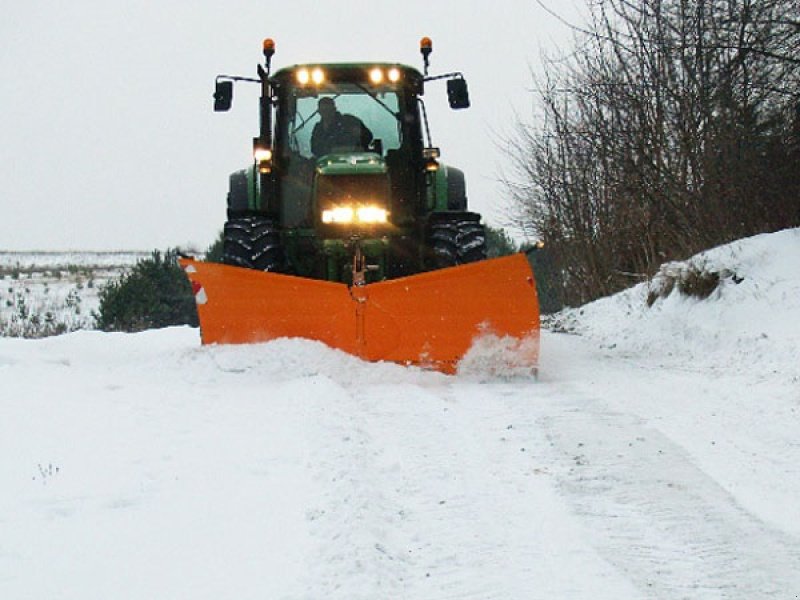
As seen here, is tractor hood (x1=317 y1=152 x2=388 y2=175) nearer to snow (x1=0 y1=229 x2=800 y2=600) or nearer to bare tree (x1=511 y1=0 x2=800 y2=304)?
snow (x1=0 y1=229 x2=800 y2=600)

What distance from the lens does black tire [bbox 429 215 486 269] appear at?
8.05m

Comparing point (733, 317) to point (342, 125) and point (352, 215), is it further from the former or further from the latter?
point (342, 125)

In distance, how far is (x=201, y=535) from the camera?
3.08 metres

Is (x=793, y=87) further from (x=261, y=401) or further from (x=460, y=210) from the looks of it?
(x=261, y=401)

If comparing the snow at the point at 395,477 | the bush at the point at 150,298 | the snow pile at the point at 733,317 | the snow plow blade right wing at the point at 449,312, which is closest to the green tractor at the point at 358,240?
the snow plow blade right wing at the point at 449,312

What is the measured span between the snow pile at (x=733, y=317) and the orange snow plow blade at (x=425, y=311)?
1.50 meters

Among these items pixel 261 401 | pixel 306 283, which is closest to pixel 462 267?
pixel 306 283

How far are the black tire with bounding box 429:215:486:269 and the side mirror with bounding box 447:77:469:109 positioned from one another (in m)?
1.01

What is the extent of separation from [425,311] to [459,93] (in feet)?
7.96

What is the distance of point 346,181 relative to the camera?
7.71 metres

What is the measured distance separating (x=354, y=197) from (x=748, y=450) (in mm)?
4319

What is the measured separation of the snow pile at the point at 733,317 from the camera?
6.76 m

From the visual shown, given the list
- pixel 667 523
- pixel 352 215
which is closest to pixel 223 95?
pixel 352 215

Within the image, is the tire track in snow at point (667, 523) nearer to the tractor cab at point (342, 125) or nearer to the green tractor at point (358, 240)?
the green tractor at point (358, 240)
